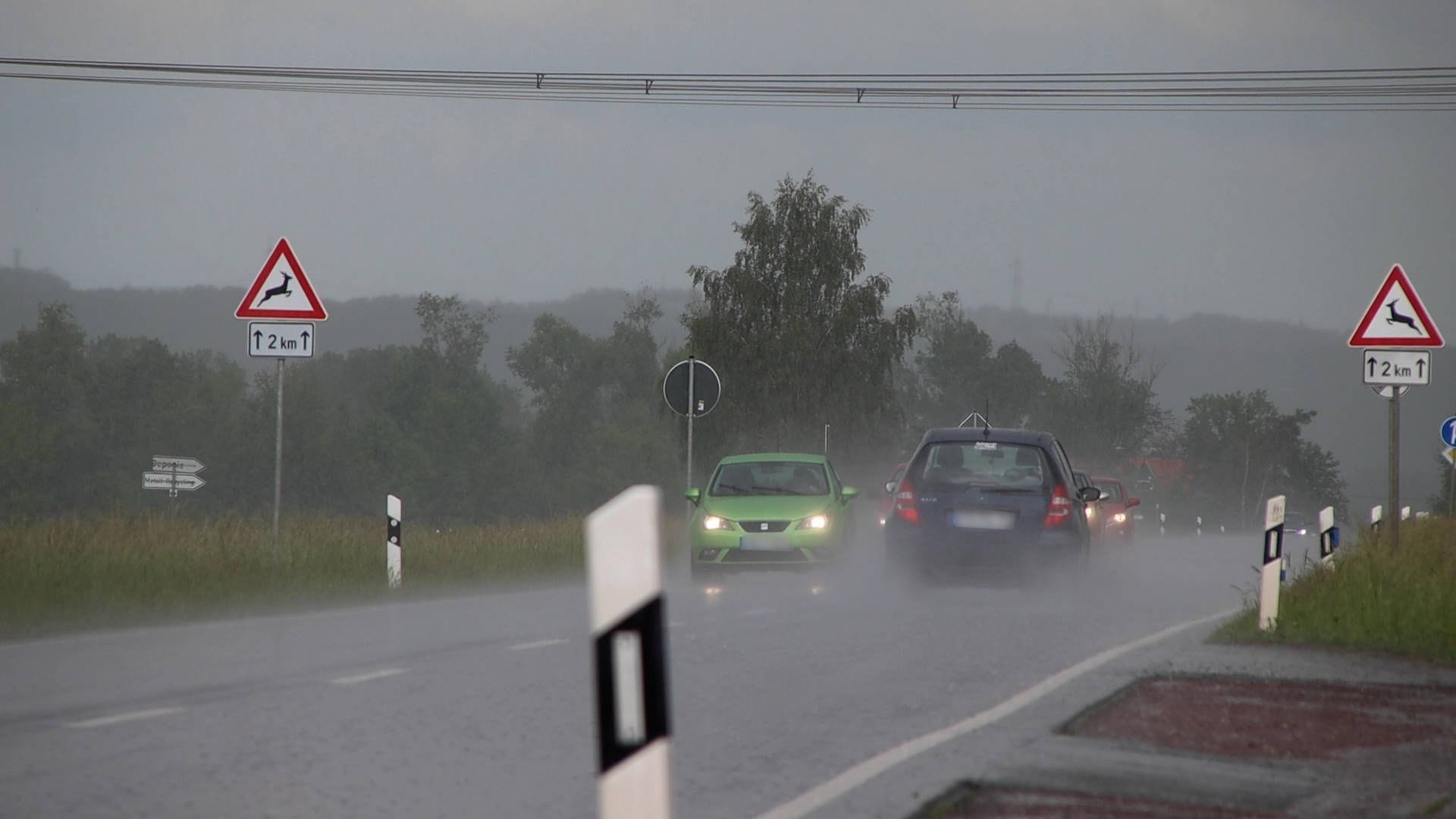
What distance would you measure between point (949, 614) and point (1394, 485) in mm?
5335

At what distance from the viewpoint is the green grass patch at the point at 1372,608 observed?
11.9m

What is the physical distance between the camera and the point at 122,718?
8.25 m

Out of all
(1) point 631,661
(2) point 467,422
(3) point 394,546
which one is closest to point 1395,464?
(3) point 394,546

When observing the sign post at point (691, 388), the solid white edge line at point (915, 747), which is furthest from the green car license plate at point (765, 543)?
the solid white edge line at point (915, 747)

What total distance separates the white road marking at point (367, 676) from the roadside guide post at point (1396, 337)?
9.47 metres

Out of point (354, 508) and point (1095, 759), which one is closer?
point (1095, 759)

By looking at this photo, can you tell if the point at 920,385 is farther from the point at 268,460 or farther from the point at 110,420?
the point at 110,420

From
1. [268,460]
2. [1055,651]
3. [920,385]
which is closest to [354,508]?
[268,460]

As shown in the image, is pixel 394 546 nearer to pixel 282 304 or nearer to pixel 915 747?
pixel 282 304

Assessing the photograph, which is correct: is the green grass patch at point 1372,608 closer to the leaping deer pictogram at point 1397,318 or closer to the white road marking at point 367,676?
the leaping deer pictogram at point 1397,318

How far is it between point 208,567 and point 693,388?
34.9 ft

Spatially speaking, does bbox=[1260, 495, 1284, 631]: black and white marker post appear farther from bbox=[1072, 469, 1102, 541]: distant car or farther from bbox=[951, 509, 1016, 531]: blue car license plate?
bbox=[1072, 469, 1102, 541]: distant car

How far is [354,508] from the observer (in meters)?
121

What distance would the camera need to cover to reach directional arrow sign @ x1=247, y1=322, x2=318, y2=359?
56.5 ft
